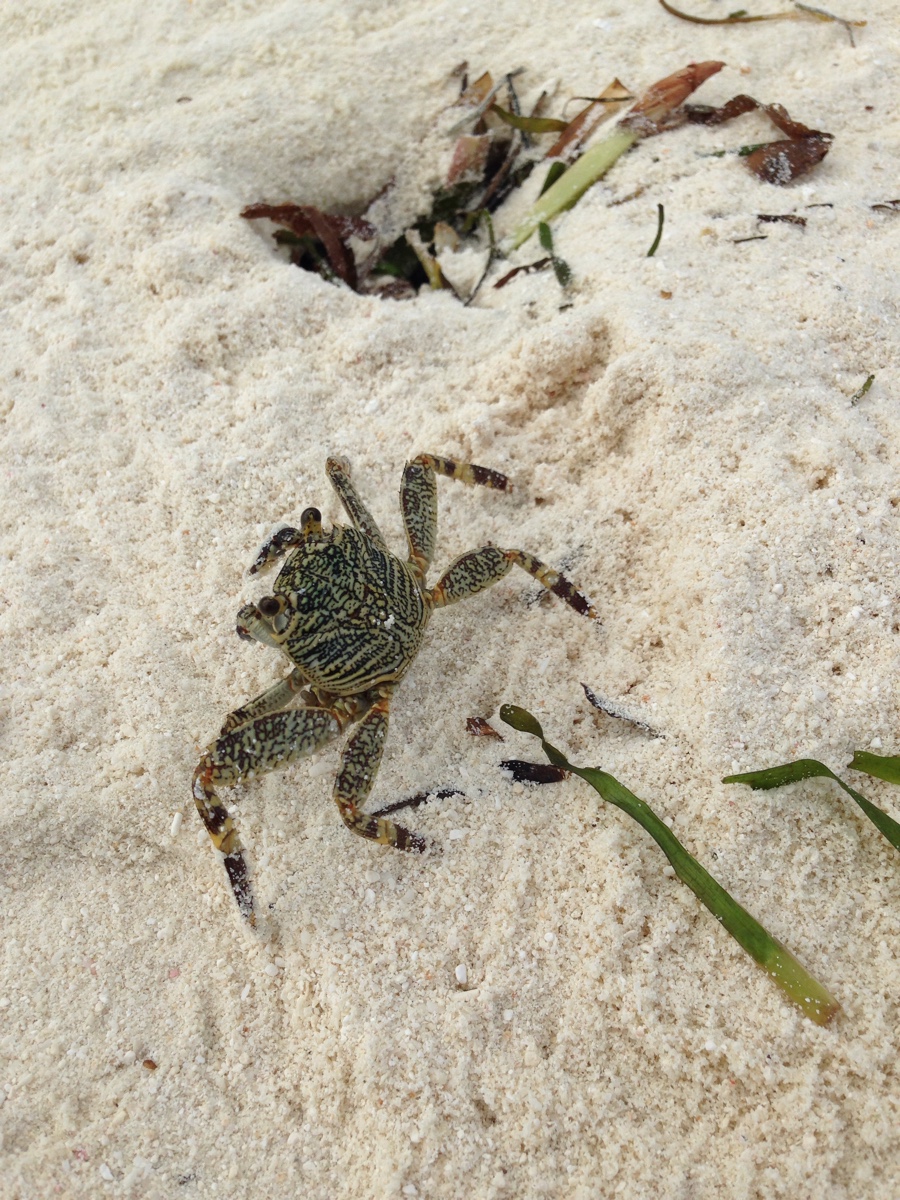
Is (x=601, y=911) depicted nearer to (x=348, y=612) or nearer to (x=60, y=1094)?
(x=348, y=612)

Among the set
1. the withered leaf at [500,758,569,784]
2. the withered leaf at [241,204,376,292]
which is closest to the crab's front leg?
the withered leaf at [500,758,569,784]

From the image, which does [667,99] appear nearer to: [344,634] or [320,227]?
[320,227]

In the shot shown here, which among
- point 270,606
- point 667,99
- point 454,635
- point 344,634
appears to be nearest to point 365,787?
point 344,634

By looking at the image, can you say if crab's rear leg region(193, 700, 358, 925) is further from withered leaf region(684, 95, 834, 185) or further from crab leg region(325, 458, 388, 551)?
withered leaf region(684, 95, 834, 185)

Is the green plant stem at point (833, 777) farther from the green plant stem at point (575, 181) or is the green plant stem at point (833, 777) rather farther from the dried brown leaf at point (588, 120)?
the dried brown leaf at point (588, 120)

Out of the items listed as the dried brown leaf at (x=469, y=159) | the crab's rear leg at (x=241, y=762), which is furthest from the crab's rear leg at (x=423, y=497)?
the dried brown leaf at (x=469, y=159)
